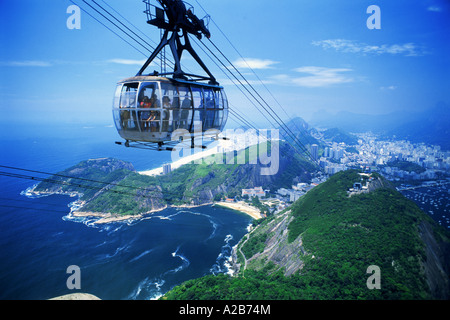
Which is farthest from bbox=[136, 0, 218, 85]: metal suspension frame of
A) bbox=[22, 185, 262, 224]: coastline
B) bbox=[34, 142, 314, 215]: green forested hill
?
bbox=[34, 142, 314, 215]: green forested hill

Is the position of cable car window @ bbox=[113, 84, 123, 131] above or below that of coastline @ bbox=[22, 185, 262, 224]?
above

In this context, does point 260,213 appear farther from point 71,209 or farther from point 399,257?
point 71,209

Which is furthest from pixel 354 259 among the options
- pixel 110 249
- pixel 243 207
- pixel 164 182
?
pixel 164 182

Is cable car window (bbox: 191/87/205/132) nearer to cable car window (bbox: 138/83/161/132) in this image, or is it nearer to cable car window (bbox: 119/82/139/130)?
cable car window (bbox: 138/83/161/132)

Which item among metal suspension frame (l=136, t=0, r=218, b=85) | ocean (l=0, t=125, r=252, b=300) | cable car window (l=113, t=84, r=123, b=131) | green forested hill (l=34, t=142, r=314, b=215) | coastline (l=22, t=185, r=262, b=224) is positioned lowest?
ocean (l=0, t=125, r=252, b=300)
